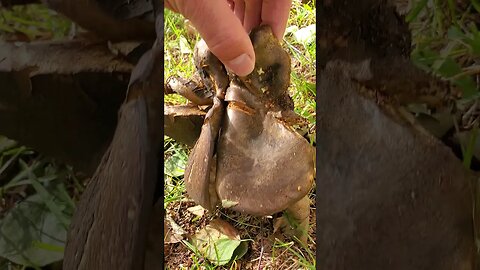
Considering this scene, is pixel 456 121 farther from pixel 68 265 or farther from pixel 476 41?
pixel 68 265

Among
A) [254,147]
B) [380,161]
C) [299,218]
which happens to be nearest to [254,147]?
[254,147]

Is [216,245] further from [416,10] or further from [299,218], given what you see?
[416,10]

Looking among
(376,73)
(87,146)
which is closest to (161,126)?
(87,146)

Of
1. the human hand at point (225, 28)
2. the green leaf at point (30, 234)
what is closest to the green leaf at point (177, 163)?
the human hand at point (225, 28)

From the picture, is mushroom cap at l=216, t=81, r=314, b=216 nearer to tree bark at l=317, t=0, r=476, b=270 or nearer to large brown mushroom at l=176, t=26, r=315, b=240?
large brown mushroom at l=176, t=26, r=315, b=240

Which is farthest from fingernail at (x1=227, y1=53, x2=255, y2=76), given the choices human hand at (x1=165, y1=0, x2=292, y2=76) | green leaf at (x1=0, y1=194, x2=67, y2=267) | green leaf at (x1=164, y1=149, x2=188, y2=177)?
green leaf at (x1=0, y1=194, x2=67, y2=267)

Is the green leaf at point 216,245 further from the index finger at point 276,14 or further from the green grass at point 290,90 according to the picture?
the index finger at point 276,14

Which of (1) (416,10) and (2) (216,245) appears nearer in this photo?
(1) (416,10)
